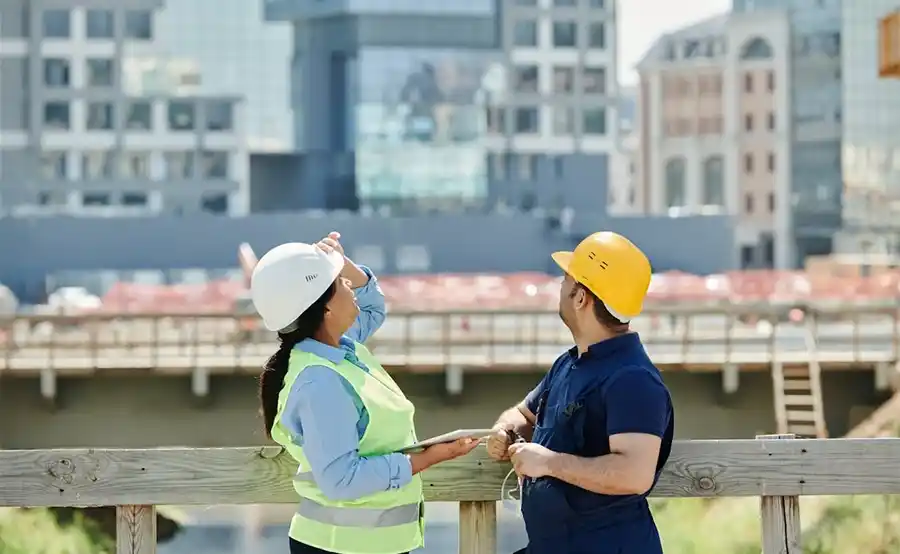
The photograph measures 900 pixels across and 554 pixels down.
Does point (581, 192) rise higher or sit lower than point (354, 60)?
lower

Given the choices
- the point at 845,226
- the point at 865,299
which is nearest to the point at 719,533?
the point at 865,299

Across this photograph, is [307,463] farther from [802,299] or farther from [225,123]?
[225,123]

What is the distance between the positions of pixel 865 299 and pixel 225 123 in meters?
51.3

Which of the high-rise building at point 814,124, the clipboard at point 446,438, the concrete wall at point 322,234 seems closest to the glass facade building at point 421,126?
the concrete wall at point 322,234

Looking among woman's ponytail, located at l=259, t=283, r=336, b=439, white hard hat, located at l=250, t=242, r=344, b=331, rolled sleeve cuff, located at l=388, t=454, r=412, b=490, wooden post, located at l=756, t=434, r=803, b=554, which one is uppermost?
white hard hat, located at l=250, t=242, r=344, b=331

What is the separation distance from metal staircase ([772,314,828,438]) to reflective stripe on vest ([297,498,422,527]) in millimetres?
19785

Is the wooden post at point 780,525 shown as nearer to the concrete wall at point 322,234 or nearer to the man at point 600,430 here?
the man at point 600,430

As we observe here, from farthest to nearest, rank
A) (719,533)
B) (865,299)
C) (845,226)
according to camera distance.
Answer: (845,226)
(865,299)
(719,533)

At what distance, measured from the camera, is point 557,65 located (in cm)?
8962

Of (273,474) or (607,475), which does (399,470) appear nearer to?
(607,475)

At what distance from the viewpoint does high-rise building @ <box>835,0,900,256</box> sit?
99750 millimetres

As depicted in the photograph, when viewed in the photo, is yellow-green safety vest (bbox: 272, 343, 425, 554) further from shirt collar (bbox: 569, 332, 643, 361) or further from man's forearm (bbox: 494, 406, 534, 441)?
shirt collar (bbox: 569, 332, 643, 361)

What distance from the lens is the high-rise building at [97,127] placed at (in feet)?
272

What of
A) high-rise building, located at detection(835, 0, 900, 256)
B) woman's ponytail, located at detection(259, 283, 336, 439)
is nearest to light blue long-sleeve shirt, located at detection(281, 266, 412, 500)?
woman's ponytail, located at detection(259, 283, 336, 439)
